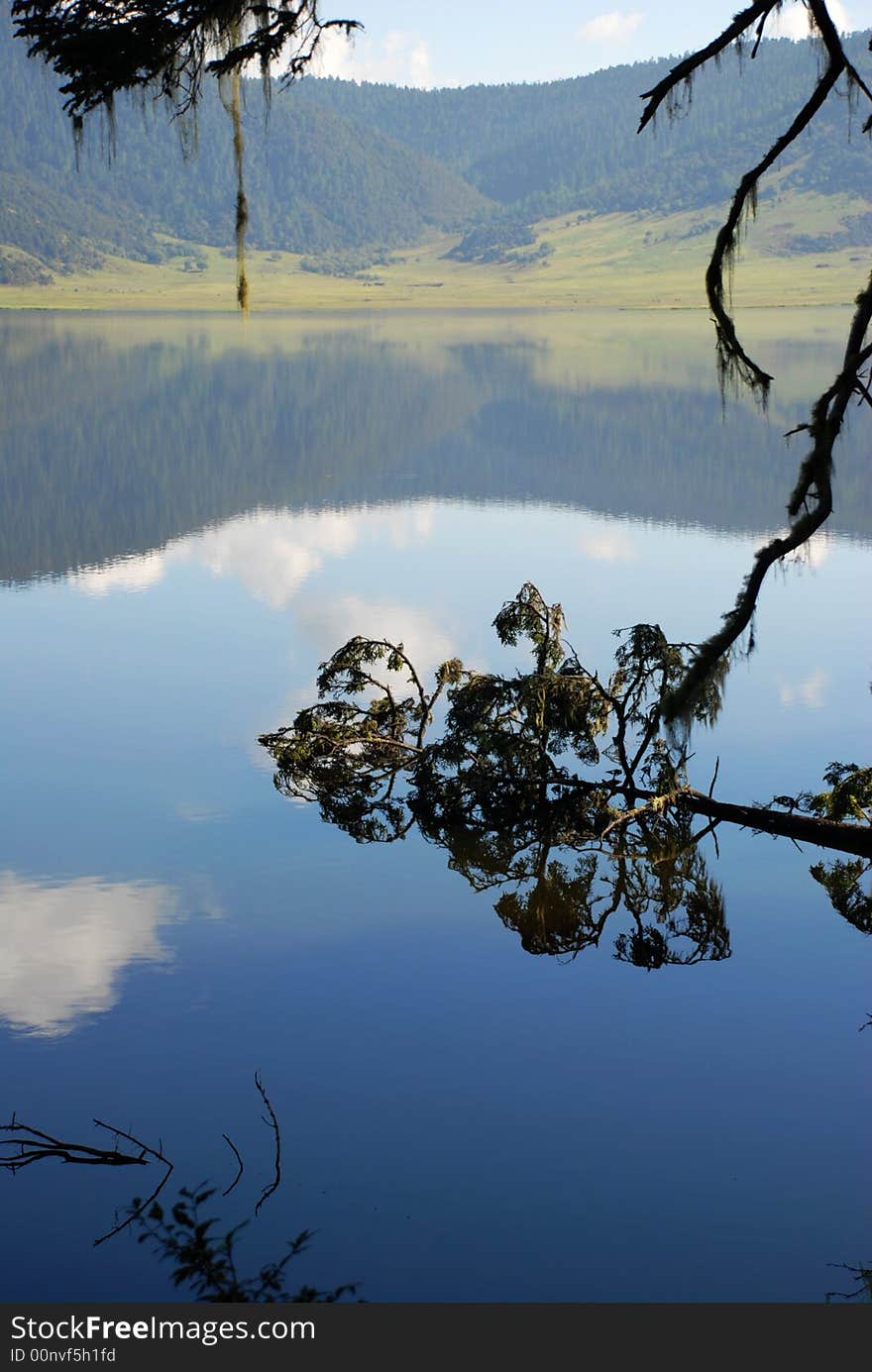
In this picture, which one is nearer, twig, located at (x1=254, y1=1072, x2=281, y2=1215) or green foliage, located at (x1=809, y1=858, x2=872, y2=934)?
twig, located at (x1=254, y1=1072, x2=281, y2=1215)

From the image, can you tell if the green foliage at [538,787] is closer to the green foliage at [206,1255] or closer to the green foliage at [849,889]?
the green foliage at [849,889]

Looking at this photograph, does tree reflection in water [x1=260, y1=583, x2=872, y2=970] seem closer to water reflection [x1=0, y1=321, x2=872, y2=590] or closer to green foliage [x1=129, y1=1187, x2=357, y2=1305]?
green foliage [x1=129, y1=1187, x2=357, y2=1305]

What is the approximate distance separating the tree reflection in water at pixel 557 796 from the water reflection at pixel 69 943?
6.82 feet

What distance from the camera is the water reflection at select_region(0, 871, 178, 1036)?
834 centimetres

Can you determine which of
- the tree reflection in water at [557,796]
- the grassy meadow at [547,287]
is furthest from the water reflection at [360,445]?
the grassy meadow at [547,287]

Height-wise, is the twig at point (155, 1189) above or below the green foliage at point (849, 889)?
below

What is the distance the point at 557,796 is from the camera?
38.9 feet

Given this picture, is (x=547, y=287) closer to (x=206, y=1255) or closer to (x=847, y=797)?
(x=847, y=797)

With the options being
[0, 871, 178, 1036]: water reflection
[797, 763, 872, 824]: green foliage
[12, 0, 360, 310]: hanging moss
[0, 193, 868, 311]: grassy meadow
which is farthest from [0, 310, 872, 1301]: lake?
[0, 193, 868, 311]: grassy meadow

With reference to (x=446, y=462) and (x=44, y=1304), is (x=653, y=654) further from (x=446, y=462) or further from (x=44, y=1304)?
(x=446, y=462)

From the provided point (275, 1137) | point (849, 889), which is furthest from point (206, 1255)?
point (849, 889)

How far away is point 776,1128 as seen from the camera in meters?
7.07

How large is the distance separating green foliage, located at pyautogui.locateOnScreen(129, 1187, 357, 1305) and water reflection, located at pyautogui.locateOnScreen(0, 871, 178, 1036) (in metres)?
1.83

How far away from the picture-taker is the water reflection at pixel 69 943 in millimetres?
8344
